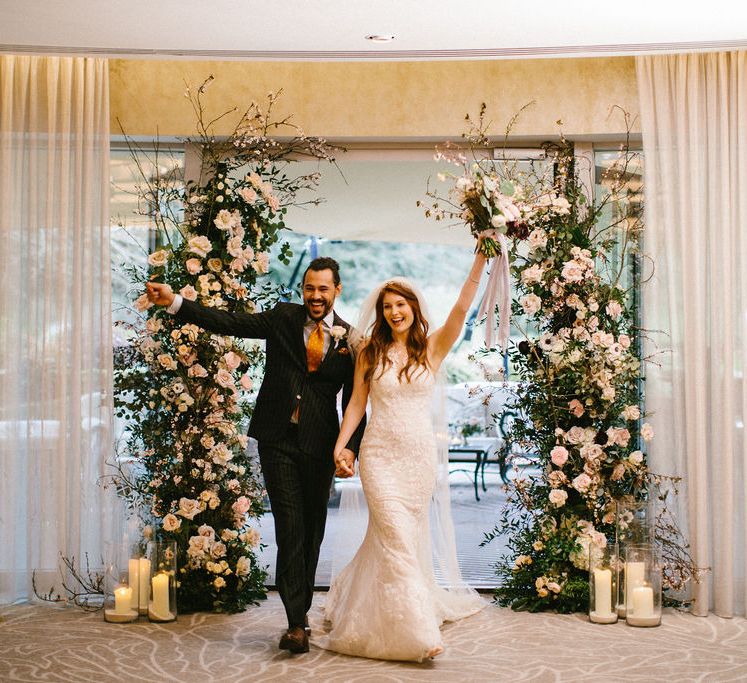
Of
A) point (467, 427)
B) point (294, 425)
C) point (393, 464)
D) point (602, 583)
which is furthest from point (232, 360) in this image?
point (467, 427)

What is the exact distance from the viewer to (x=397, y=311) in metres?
4.57

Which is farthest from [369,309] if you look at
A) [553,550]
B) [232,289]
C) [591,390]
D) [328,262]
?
[553,550]

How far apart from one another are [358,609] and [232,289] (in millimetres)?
1888

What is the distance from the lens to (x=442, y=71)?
5.79 metres

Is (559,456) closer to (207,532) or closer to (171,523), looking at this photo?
(207,532)

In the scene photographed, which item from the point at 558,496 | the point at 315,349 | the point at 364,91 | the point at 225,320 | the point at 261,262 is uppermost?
the point at 364,91

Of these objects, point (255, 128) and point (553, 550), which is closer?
point (553, 550)

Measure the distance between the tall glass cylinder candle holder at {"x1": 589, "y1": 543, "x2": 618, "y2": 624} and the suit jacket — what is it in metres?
1.45

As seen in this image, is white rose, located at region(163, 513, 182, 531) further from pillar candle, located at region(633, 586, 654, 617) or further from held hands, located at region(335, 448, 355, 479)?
pillar candle, located at region(633, 586, 654, 617)

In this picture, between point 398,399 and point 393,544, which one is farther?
point 398,399

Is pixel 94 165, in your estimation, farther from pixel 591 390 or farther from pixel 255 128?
pixel 591 390

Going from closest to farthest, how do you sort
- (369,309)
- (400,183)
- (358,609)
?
(358,609), (369,309), (400,183)

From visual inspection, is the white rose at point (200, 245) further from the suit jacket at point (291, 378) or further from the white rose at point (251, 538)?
the white rose at point (251, 538)

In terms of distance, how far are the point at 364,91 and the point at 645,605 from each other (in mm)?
3282
